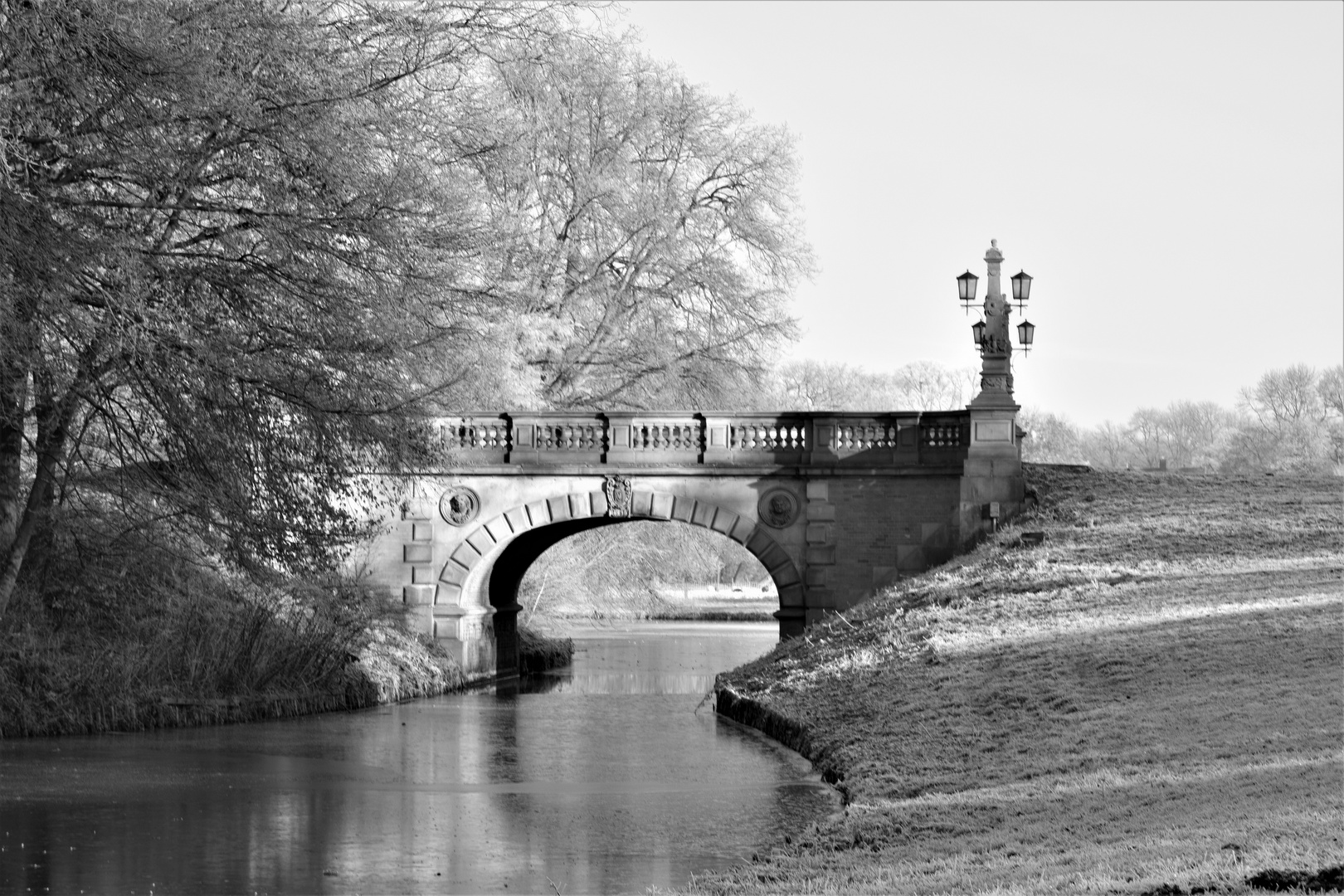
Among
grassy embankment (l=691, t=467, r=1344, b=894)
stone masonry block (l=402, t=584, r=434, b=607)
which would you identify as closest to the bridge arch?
stone masonry block (l=402, t=584, r=434, b=607)

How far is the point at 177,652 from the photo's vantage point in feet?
62.4

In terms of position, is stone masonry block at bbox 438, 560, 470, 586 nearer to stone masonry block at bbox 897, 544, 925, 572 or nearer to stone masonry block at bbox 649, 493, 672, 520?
stone masonry block at bbox 649, 493, 672, 520

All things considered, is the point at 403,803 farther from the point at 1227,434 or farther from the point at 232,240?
the point at 1227,434

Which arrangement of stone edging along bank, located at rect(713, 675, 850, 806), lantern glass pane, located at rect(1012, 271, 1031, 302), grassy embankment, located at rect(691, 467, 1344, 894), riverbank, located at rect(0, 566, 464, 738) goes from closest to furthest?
grassy embankment, located at rect(691, 467, 1344, 894)
stone edging along bank, located at rect(713, 675, 850, 806)
riverbank, located at rect(0, 566, 464, 738)
lantern glass pane, located at rect(1012, 271, 1031, 302)

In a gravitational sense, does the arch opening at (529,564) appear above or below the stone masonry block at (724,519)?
below

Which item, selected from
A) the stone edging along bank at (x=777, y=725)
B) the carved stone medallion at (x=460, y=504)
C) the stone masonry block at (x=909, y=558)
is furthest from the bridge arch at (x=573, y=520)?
the stone edging along bank at (x=777, y=725)

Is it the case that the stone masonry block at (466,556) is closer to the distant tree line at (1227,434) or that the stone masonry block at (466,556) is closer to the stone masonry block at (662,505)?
the stone masonry block at (662,505)

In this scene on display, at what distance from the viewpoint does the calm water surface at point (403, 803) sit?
412 inches

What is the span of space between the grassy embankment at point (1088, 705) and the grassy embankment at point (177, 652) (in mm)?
4983

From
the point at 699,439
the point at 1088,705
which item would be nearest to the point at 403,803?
the point at 1088,705

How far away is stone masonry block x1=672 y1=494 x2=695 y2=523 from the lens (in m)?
25.0

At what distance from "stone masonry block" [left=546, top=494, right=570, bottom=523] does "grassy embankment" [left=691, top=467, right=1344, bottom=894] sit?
4885 mm

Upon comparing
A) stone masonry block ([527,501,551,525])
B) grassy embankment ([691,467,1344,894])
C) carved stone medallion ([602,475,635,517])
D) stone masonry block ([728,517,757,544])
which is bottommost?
grassy embankment ([691,467,1344,894])

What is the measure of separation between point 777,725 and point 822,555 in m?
7.58
